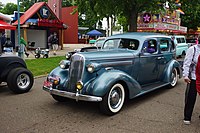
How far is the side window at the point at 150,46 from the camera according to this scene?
6262mm

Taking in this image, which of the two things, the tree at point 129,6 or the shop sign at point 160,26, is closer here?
the tree at point 129,6

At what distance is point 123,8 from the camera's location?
17922 millimetres

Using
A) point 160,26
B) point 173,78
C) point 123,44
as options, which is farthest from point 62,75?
point 160,26

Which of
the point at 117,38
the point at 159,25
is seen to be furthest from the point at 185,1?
the point at 117,38

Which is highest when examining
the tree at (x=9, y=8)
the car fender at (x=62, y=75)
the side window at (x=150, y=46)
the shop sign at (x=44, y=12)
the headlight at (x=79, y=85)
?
the tree at (x=9, y=8)

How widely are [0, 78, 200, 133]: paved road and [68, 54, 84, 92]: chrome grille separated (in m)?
0.61

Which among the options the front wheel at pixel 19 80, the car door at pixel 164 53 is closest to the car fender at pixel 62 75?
the front wheel at pixel 19 80

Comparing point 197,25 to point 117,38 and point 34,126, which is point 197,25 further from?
point 34,126

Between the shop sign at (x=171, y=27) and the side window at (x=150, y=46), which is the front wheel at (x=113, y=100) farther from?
the shop sign at (x=171, y=27)

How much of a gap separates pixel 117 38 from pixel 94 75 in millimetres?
2089

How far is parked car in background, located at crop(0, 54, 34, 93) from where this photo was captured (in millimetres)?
6469

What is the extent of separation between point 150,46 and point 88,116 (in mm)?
2901

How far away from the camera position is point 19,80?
21.9 feet

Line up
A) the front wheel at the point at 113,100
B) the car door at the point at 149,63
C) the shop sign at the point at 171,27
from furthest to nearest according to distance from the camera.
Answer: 1. the shop sign at the point at 171,27
2. the car door at the point at 149,63
3. the front wheel at the point at 113,100
